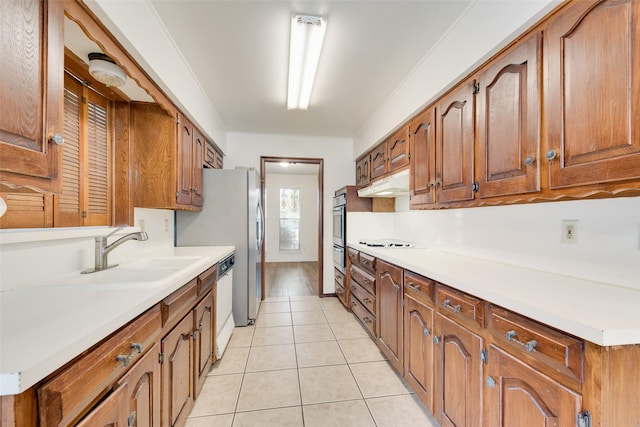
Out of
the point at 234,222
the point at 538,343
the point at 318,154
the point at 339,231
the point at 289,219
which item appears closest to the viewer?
the point at 538,343

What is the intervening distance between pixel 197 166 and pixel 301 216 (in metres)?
4.55

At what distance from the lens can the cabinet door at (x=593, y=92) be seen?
86 cm

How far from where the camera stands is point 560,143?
106 cm

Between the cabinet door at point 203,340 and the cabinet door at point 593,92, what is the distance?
6.58 ft

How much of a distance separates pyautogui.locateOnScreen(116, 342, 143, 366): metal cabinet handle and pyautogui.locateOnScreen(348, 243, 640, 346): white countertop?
1370 millimetres

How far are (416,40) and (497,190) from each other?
45.9 inches

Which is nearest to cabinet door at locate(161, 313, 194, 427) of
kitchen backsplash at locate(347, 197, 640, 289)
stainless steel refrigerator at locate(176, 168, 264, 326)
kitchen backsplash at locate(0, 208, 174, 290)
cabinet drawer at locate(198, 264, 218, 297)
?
cabinet drawer at locate(198, 264, 218, 297)

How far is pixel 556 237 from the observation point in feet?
4.46

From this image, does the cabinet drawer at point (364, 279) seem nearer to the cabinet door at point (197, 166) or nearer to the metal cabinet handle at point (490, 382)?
the metal cabinet handle at point (490, 382)

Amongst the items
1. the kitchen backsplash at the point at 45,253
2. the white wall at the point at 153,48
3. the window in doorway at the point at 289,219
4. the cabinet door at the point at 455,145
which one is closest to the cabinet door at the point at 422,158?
the cabinet door at the point at 455,145

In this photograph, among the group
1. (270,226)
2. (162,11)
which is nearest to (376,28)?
(162,11)

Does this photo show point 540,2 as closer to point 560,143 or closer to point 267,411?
point 560,143

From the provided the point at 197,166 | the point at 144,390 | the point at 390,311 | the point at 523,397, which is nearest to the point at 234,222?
the point at 197,166

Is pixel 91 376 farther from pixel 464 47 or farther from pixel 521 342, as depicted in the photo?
pixel 464 47
